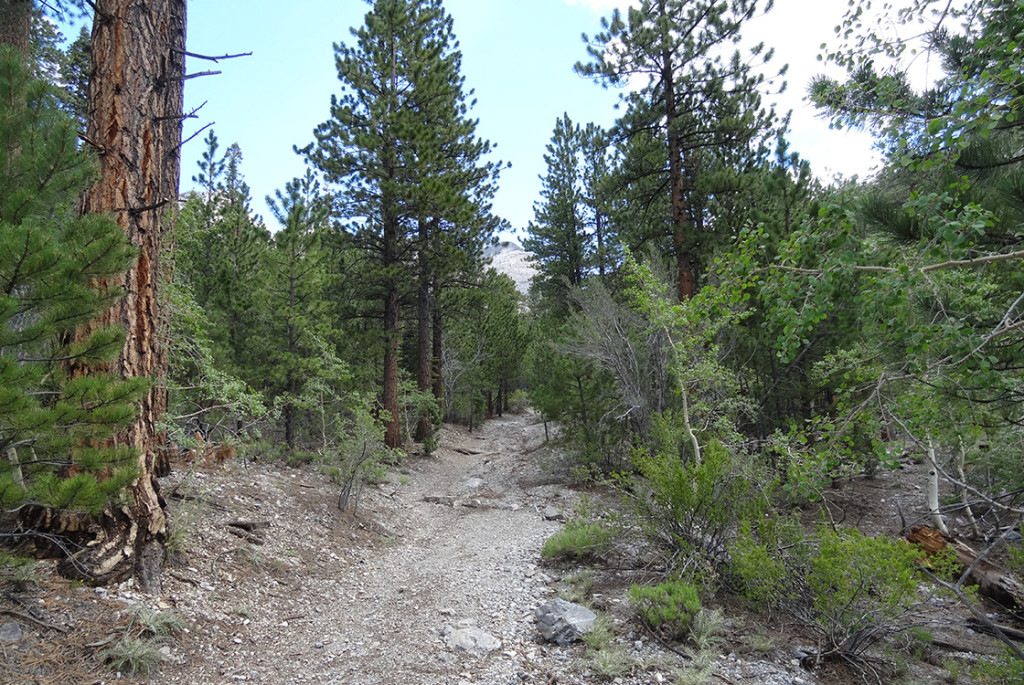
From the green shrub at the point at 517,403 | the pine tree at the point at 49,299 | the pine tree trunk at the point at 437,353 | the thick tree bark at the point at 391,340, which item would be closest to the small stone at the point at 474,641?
the pine tree at the point at 49,299

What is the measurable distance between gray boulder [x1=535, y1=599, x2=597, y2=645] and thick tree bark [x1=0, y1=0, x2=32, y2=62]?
744cm

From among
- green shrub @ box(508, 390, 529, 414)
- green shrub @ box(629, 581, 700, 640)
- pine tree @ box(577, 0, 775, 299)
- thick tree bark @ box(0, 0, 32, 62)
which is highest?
pine tree @ box(577, 0, 775, 299)

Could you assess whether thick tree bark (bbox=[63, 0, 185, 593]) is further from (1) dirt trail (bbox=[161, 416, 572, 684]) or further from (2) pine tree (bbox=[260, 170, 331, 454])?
(2) pine tree (bbox=[260, 170, 331, 454])

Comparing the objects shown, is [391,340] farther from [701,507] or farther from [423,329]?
[701,507]

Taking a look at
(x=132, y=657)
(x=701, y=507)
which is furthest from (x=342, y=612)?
(x=701, y=507)

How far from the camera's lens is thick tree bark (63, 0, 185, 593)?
388 cm

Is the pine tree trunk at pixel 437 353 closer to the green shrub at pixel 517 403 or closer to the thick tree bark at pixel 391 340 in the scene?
the thick tree bark at pixel 391 340

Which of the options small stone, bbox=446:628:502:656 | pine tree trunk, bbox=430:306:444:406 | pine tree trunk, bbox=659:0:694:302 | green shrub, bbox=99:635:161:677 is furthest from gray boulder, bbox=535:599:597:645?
pine tree trunk, bbox=430:306:444:406

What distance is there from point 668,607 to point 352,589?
3349mm

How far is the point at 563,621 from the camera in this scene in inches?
161

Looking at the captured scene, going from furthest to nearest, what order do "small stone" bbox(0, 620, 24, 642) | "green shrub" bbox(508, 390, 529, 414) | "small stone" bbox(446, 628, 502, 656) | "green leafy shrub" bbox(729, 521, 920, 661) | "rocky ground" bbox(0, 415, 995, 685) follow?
1. "green shrub" bbox(508, 390, 529, 414)
2. "small stone" bbox(446, 628, 502, 656)
3. "green leafy shrub" bbox(729, 521, 920, 661)
4. "rocky ground" bbox(0, 415, 995, 685)
5. "small stone" bbox(0, 620, 24, 642)

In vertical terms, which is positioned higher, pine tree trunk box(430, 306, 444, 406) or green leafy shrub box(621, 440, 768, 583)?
pine tree trunk box(430, 306, 444, 406)

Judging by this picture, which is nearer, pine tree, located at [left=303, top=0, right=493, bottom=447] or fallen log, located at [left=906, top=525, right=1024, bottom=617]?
fallen log, located at [left=906, top=525, right=1024, bottom=617]

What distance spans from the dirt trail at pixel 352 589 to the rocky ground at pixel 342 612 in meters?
0.02
